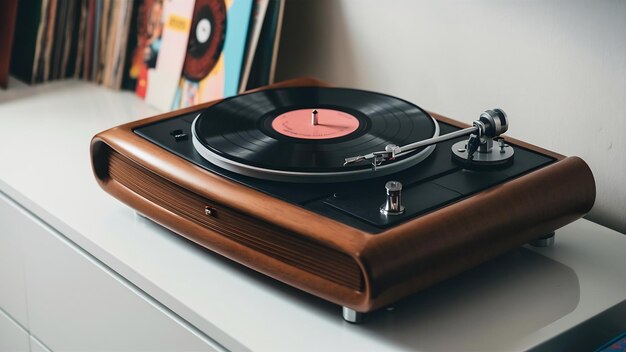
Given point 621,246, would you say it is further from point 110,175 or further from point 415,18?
point 110,175

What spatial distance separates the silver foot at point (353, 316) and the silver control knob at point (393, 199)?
10cm

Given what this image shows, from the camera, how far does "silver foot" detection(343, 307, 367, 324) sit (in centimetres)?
86

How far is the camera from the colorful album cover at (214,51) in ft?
4.49

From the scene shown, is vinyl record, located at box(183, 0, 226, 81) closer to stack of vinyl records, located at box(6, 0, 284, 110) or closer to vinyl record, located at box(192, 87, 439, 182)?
stack of vinyl records, located at box(6, 0, 284, 110)

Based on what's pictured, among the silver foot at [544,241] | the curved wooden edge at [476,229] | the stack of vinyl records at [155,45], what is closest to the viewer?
the curved wooden edge at [476,229]

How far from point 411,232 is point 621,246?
349 mm

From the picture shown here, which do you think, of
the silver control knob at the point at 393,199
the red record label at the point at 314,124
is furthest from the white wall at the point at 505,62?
the silver control knob at the point at 393,199

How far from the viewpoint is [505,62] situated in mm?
1182

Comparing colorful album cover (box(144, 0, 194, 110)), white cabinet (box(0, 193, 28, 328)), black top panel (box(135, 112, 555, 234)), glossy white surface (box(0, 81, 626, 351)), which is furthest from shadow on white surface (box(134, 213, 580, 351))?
colorful album cover (box(144, 0, 194, 110))

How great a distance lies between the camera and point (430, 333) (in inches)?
33.7

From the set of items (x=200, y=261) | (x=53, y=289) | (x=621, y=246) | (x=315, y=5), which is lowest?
(x=53, y=289)

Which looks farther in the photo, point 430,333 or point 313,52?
point 313,52

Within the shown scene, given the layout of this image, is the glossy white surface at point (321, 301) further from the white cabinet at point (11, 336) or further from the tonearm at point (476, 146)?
the white cabinet at point (11, 336)


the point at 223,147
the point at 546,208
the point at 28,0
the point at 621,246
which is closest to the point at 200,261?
the point at 223,147
